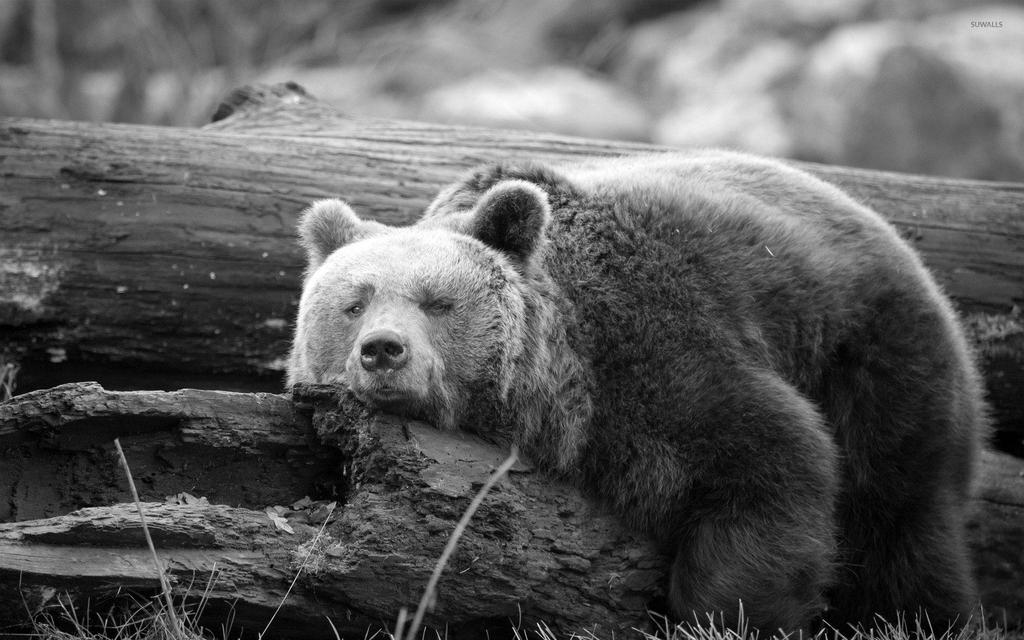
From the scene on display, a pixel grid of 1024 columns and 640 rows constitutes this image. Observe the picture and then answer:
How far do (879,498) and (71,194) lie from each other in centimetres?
449

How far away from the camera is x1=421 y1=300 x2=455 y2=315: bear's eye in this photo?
4.36 m

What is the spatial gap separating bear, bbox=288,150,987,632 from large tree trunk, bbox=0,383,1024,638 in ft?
0.69

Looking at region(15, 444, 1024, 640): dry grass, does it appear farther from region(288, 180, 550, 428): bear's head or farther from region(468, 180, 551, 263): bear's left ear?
region(468, 180, 551, 263): bear's left ear

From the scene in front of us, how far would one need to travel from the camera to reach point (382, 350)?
157 inches

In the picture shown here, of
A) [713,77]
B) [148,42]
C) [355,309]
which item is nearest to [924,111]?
[713,77]

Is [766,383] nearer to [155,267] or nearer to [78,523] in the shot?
[78,523]

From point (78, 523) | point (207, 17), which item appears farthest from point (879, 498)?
point (207, 17)

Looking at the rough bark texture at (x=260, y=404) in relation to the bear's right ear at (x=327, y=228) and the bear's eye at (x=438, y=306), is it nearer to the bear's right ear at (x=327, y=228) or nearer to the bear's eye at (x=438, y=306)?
the bear's eye at (x=438, y=306)

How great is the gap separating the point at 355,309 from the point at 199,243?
70.9 inches

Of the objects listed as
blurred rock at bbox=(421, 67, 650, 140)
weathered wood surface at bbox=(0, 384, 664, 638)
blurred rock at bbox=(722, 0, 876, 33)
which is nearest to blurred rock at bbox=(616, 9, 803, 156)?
blurred rock at bbox=(722, 0, 876, 33)

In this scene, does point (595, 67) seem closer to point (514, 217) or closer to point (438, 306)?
point (514, 217)

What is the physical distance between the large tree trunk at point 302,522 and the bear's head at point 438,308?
168 millimetres

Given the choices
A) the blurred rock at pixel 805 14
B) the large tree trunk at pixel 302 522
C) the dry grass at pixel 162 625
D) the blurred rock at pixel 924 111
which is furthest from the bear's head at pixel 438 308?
the blurred rock at pixel 805 14

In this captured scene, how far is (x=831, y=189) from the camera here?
5.42 m
